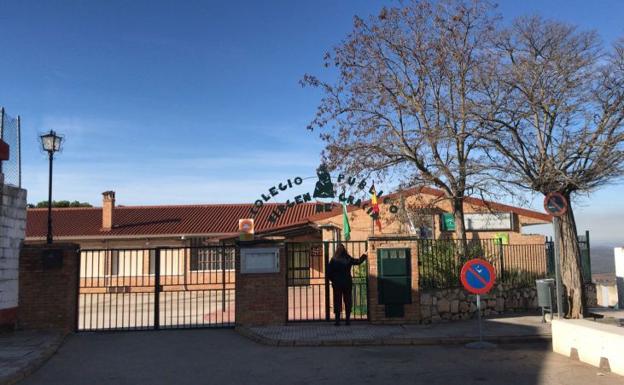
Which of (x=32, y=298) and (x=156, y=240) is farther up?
(x=156, y=240)

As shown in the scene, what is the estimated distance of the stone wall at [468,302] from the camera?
1195cm

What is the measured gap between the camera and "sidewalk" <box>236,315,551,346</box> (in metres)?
9.56

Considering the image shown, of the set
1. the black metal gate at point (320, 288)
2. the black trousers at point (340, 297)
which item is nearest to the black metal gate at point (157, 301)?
the black metal gate at point (320, 288)

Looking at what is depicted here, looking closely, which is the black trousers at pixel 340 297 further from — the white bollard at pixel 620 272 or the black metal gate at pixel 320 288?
the white bollard at pixel 620 272

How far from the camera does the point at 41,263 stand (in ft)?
36.0

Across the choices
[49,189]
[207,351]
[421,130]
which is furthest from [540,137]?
[49,189]

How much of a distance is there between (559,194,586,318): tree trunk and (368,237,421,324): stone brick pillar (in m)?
3.60

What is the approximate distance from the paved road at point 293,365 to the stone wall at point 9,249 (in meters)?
1.60

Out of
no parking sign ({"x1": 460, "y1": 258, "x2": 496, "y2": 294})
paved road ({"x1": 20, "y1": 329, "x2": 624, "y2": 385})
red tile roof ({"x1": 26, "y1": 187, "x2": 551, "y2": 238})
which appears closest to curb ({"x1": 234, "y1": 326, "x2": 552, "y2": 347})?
paved road ({"x1": 20, "y1": 329, "x2": 624, "y2": 385})

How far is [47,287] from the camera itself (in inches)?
430

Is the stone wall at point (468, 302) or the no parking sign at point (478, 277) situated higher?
the no parking sign at point (478, 277)

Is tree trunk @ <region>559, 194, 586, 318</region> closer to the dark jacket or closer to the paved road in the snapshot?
the paved road

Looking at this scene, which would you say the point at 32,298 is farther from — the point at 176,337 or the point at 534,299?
the point at 534,299

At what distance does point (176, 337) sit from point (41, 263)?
3.33m
